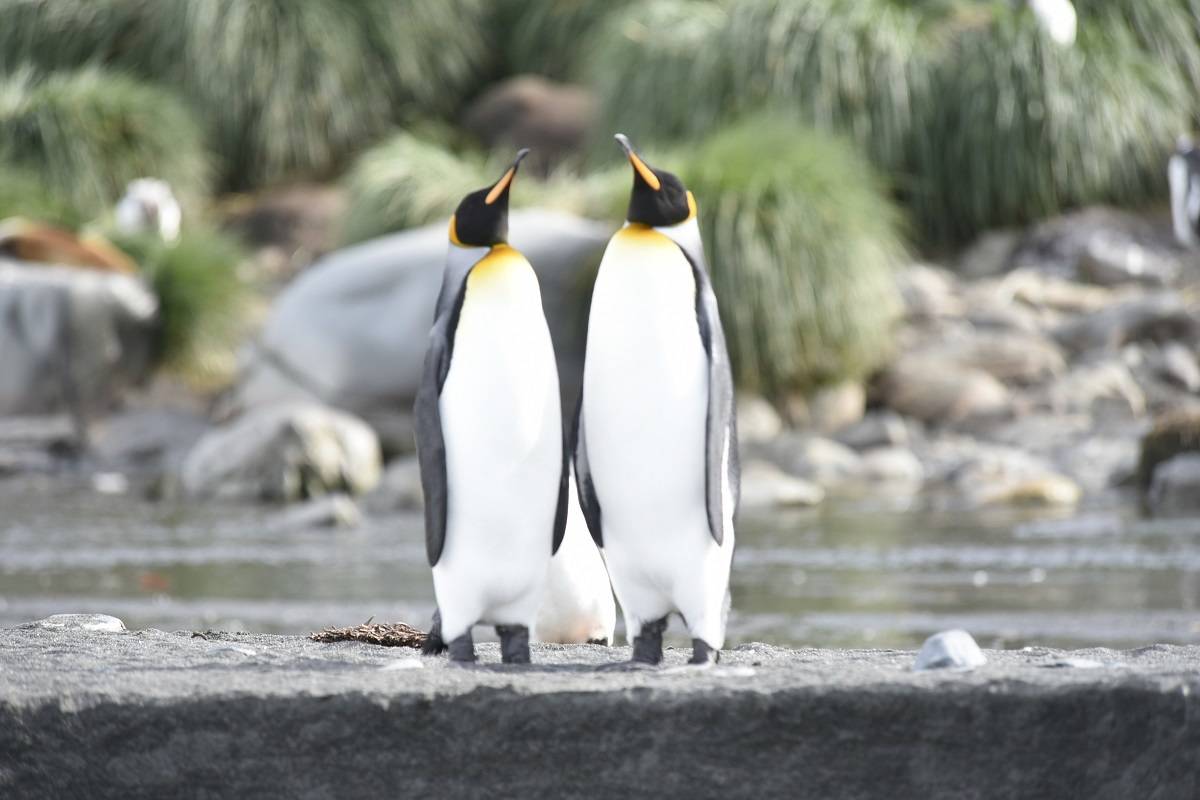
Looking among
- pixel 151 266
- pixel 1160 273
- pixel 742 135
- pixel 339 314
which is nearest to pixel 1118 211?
pixel 1160 273

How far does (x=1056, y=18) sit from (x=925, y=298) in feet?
9.59

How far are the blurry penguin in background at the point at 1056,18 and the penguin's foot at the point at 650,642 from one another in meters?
11.9

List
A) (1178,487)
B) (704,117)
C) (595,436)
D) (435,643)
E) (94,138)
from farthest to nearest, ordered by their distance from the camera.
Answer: (94,138), (704,117), (1178,487), (435,643), (595,436)

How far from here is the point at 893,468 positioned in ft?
34.9

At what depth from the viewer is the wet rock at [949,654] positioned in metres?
2.95

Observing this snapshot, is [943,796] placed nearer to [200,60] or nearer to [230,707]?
[230,707]

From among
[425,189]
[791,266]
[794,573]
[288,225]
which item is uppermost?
[288,225]

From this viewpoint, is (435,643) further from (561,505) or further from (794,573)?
(794,573)

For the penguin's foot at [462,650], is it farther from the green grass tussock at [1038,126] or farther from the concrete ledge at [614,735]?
the green grass tussock at [1038,126]

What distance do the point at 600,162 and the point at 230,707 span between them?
1290 cm

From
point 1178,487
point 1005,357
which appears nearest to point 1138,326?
point 1005,357

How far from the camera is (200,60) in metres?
17.5

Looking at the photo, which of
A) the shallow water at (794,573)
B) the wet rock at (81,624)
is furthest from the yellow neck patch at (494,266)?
the shallow water at (794,573)

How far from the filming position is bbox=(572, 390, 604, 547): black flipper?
3.28 m
